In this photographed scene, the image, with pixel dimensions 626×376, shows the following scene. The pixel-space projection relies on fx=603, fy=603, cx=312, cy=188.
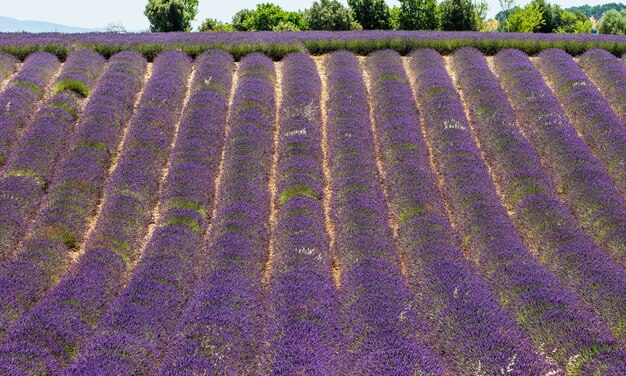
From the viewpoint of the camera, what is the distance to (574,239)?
36.1ft

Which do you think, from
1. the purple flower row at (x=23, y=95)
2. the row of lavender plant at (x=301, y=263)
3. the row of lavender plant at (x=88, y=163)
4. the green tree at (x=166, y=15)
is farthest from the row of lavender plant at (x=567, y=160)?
the green tree at (x=166, y=15)

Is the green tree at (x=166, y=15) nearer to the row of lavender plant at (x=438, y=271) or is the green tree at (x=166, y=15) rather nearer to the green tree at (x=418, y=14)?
the green tree at (x=418, y=14)

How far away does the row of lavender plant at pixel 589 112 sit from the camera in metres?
13.8

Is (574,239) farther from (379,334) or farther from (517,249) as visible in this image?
(379,334)

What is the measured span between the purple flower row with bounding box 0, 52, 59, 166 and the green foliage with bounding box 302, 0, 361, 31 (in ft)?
63.8

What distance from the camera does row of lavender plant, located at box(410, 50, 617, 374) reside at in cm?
839

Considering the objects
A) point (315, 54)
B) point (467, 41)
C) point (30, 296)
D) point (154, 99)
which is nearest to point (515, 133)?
point (467, 41)

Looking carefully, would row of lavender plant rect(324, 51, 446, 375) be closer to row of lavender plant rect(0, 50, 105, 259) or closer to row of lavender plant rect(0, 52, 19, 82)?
row of lavender plant rect(0, 50, 105, 259)

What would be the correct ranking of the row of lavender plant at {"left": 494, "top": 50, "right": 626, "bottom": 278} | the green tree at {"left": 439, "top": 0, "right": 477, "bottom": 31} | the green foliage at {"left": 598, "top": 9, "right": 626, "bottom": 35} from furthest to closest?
the green tree at {"left": 439, "top": 0, "right": 477, "bottom": 31} < the green foliage at {"left": 598, "top": 9, "right": 626, "bottom": 35} < the row of lavender plant at {"left": 494, "top": 50, "right": 626, "bottom": 278}

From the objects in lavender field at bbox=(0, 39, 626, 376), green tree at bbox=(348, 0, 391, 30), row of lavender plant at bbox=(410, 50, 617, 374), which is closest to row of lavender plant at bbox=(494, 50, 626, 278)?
lavender field at bbox=(0, 39, 626, 376)

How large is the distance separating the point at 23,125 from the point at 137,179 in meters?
4.29

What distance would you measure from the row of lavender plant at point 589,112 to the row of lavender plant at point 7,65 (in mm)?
15832

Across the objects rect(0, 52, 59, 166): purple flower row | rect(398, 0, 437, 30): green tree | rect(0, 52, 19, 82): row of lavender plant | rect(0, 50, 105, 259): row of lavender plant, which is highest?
rect(398, 0, 437, 30): green tree

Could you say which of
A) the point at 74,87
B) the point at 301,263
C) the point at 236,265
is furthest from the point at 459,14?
the point at 236,265
